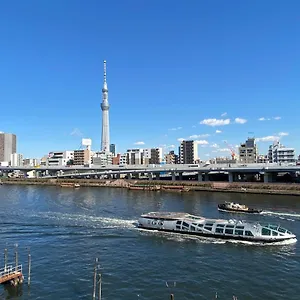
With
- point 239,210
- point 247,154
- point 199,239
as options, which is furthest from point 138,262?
point 247,154

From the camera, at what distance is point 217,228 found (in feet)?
123

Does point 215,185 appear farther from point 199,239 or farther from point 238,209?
point 199,239

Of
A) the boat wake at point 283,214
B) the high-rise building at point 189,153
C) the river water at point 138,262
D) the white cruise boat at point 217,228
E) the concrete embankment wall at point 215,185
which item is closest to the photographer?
the river water at point 138,262

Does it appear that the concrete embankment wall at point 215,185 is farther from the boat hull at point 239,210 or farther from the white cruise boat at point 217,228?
the white cruise boat at point 217,228

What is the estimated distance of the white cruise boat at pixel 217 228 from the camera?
3556cm

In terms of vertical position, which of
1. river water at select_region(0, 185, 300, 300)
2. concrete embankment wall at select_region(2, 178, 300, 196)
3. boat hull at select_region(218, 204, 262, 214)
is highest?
concrete embankment wall at select_region(2, 178, 300, 196)

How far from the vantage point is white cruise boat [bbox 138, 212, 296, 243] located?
→ 3556 cm

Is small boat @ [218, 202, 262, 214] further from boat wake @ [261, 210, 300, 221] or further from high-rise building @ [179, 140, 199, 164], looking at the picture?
high-rise building @ [179, 140, 199, 164]

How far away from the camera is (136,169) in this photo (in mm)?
121562

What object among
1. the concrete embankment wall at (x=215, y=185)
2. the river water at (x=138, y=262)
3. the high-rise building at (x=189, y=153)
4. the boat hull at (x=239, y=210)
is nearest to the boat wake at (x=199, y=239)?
the river water at (x=138, y=262)

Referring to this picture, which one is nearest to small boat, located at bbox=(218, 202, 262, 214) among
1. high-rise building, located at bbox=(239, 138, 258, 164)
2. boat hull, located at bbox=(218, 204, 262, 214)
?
boat hull, located at bbox=(218, 204, 262, 214)

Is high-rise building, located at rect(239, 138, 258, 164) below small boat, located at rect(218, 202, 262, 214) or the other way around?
the other way around

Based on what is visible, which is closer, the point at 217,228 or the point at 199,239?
the point at 199,239

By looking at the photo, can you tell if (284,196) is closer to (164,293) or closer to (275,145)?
(164,293)
